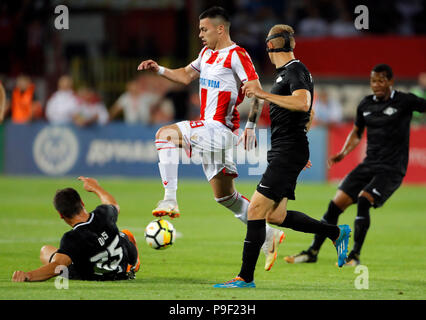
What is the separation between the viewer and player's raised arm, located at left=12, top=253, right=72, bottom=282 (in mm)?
7410

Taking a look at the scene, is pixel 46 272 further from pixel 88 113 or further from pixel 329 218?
pixel 88 113

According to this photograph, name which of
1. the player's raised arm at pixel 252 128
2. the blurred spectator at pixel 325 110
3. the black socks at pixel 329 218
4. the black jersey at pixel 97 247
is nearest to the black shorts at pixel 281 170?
the player's raised arm at pixel 252 128

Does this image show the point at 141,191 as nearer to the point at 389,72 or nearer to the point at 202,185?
the point at 202,185

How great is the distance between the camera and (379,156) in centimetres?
1013

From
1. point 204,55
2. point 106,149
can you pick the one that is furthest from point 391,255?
point 106,149

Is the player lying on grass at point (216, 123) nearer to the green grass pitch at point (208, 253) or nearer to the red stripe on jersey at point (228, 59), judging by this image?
the red stripe on jersey at point (228, 59)

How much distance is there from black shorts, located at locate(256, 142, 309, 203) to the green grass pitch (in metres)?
0.90

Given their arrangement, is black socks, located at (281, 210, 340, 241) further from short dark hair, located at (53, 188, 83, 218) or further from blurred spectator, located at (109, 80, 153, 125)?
blurred spectator, located at (109, 80, 153, 125)

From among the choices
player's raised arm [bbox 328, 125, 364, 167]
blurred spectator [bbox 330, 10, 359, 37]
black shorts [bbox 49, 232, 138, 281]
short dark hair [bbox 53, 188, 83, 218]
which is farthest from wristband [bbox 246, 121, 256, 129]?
blurred spectator [bbox 330, 10, 359, 37]

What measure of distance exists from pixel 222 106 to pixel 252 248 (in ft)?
6.26

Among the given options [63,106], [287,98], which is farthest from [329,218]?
[63,106]

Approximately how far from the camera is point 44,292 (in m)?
7.18

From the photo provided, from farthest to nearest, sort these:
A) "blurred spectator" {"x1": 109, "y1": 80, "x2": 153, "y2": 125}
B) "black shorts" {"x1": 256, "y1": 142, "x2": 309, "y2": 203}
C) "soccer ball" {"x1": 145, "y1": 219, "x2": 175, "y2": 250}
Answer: "blurred spectator" {"x1": 109, "y1": 80, "x2": 153, "y2": 125} < "soccer ball" {"x1": 145, "y1": 219, "x2": 175, "y2": 250} < "black shorts" {"x1": 256, "y1": 142, "x2": 309, "y2": 203}

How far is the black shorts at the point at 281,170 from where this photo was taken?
7.75 meters
